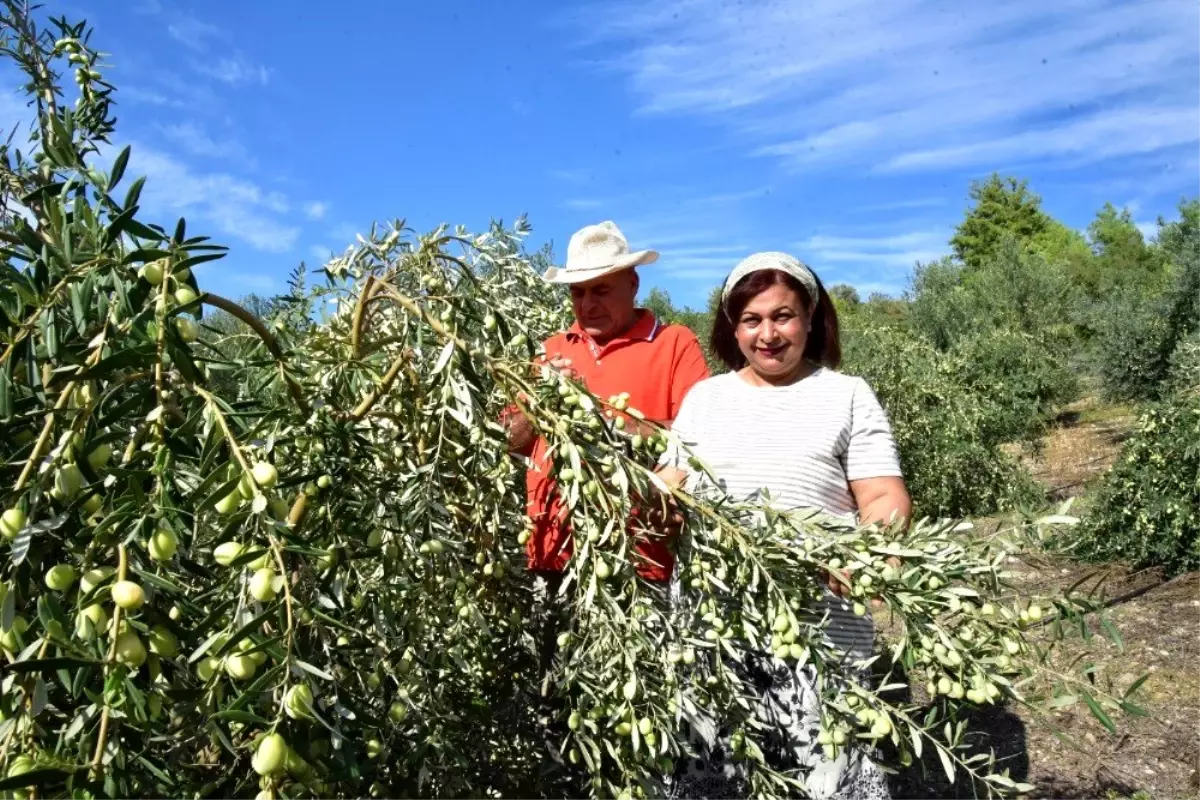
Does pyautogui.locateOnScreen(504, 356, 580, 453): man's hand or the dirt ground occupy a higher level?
pyautogui.locateOnScreen(504, 356, 580, 453): man's hand

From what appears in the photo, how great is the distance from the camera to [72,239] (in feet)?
4.13

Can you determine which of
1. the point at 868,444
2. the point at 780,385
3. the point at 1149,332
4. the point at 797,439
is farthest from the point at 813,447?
the point at 1149,332

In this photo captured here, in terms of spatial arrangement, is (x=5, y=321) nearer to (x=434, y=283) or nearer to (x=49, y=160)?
(x=49, y=160)

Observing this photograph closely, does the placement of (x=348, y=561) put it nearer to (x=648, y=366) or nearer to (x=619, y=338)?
(x=648, y=366)

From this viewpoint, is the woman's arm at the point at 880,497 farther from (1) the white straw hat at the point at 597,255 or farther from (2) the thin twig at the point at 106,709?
(2) the thin twig at the point at 106,709

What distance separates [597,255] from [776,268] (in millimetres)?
756

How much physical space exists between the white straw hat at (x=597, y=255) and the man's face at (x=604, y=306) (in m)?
0.06

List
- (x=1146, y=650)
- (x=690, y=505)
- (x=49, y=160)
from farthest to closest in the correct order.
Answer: (x=1146, y=650) → (x=690, y=505) → (x=49, y=160)

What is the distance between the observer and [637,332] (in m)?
3.13

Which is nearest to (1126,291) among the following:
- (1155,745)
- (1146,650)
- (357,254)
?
(1146,650)

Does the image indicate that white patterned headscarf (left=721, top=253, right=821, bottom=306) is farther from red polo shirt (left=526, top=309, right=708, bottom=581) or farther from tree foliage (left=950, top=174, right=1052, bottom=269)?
tree foliage (left=950, top=174, right=1052, bottom=269)

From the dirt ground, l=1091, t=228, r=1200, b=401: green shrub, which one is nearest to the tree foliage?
l=1091, t=228, r=1200, b=401: green shrub

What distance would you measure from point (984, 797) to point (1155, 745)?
1152 mm

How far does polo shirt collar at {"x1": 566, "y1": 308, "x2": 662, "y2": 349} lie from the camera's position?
10.2 ft
